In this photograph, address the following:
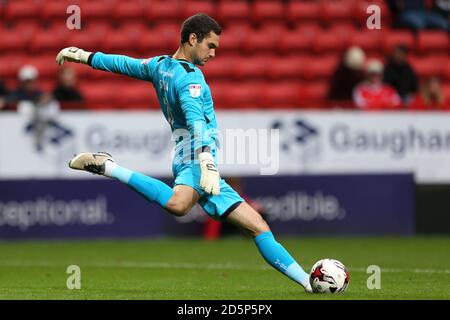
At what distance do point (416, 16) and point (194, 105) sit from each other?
12.1m

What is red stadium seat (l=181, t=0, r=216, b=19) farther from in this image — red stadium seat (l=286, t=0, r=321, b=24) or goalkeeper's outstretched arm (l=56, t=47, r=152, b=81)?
goalkeeper's outstretched arm (l=56, t=47, r=152, b=81)

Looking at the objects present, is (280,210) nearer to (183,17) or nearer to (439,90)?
(439,90)

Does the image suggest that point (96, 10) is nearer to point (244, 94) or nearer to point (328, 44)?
point (244, 94)

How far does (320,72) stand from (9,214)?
19.8 ft

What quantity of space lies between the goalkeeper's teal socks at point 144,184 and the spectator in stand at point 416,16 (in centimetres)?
1180

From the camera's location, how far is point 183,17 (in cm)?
1919

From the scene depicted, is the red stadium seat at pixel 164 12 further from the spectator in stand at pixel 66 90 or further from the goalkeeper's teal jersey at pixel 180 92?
the goalkeeper's teal jersey at pixel 180 92

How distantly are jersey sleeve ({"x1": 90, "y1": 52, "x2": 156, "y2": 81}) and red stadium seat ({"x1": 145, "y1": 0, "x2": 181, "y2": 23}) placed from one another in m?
10.4

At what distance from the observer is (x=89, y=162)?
28.0ft

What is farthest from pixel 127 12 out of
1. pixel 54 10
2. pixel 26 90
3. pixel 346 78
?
pixel 346 78

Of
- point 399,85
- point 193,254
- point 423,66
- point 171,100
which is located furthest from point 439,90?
point 171,100

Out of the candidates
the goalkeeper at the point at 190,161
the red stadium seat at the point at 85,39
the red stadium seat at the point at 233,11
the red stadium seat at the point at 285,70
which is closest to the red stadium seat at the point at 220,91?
the red stadium seat at the point at 285,70
